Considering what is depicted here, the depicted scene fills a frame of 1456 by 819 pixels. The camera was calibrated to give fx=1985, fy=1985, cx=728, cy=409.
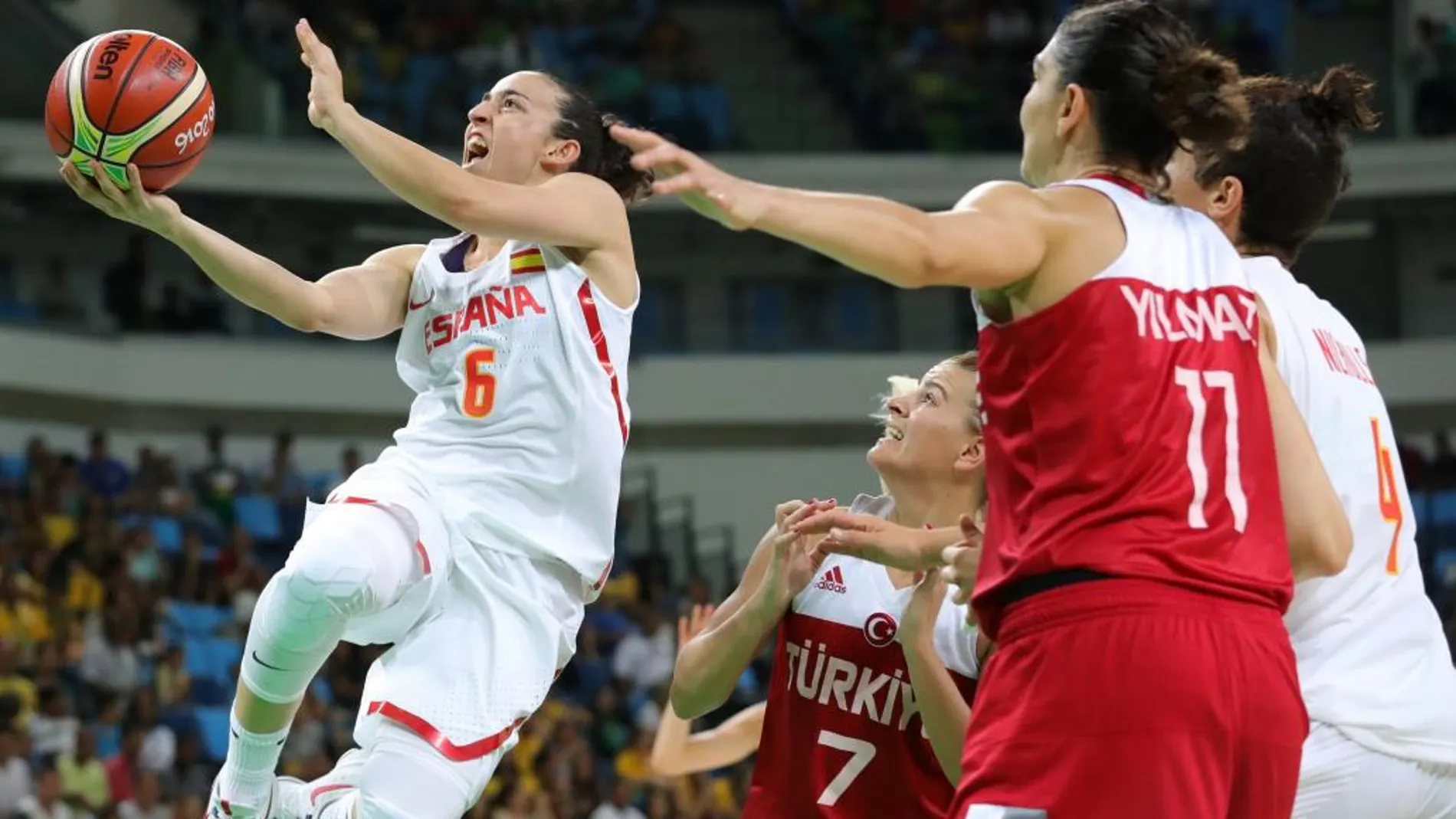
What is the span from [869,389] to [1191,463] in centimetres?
1638

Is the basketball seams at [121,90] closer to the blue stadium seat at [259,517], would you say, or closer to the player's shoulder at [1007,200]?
the player's shoulder at [1007,200]

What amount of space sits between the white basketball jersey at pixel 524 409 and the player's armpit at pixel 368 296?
14cm

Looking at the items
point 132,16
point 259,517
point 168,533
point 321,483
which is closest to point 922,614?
point 168,533

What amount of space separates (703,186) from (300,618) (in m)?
2.10

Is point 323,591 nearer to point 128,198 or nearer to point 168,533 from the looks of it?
point 128,198

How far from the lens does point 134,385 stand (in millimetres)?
18266

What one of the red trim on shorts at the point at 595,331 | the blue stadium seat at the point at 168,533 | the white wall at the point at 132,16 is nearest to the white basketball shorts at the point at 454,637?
the red trim on shorts at the point at 595,331

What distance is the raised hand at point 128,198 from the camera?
4859mm

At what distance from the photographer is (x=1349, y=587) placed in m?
3.72

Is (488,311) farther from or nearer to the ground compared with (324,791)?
farther from the ground

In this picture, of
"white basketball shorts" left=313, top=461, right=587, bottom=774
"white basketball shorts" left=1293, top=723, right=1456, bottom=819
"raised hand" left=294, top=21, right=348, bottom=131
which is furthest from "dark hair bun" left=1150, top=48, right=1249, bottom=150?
"white basketball shorts" left=313, top=461, right=587, bottom=774

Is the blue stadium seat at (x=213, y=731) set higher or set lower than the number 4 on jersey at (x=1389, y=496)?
lower

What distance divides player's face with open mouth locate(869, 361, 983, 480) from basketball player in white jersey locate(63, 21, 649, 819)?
0.82m

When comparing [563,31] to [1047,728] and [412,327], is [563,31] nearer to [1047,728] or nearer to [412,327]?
[412,327]
